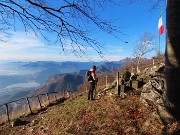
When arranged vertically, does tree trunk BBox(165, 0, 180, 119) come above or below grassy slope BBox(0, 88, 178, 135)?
above

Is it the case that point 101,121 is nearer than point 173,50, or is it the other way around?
point 173,50

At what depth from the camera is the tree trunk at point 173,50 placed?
520 cm

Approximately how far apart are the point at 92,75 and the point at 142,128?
18.7ft

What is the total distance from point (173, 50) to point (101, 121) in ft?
17.8

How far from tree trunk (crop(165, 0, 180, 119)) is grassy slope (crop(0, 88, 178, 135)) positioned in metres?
2.05

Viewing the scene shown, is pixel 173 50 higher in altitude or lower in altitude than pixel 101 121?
higher

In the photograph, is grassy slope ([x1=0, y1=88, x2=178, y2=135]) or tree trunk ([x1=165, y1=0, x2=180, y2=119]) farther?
grassy slope ([x1=0, y1=88, x2=178, y2=135])

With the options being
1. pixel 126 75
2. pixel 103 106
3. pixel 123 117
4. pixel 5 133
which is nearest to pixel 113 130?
pixel 123 117

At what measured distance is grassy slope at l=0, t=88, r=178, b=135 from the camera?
28.2 ft

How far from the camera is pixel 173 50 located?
5.43 m

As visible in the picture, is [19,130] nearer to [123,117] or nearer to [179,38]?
[123,117]

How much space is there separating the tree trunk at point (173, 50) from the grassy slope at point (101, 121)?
6.72 feet

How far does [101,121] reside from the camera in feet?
32.3

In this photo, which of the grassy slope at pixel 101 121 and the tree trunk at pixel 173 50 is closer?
the tree trunk at pixel 173 50
